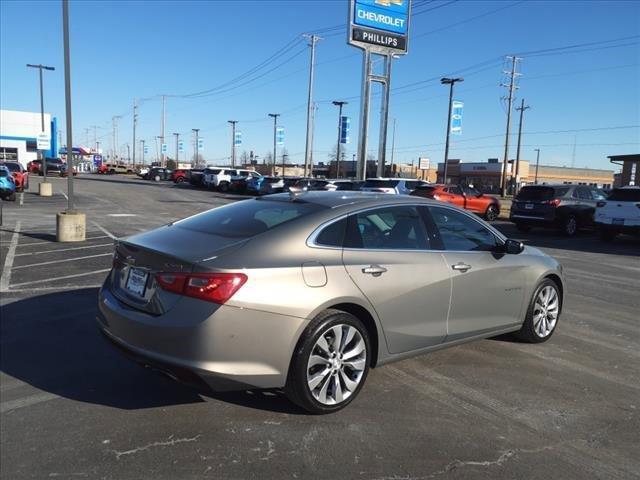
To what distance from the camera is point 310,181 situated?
31.8m

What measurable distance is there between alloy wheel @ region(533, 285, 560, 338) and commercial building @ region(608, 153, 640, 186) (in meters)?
37.3

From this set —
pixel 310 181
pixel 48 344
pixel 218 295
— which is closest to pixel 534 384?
pixel 218 295

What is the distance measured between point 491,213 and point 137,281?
73.9 feet

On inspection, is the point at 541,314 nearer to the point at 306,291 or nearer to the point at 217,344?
the point at 306,291

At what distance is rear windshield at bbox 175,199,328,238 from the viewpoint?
157 inches

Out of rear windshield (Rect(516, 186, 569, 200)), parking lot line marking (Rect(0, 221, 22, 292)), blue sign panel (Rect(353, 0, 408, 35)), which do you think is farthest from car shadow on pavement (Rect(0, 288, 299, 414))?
blue sign panel (Rect(353, 0, 408, 35))

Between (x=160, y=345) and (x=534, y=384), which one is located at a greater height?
(x=160, y=345)

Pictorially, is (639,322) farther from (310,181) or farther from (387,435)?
(310,181)

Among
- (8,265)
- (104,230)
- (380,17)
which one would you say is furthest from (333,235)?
(380,17)

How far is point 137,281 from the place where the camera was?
3766 millimetres

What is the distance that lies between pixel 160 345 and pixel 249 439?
0.81 metres

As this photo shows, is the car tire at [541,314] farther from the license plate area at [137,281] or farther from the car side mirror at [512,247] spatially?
the license plate area at [137,281]

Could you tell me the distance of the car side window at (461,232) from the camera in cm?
472

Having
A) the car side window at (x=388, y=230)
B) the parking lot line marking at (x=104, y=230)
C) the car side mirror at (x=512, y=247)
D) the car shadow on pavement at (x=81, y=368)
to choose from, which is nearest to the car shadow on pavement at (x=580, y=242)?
the car side mirror at (x=512, y=247)
